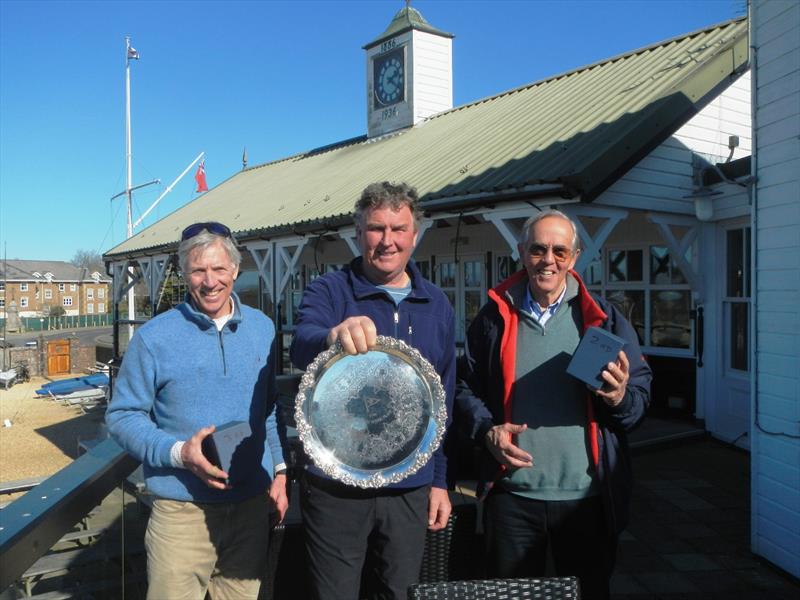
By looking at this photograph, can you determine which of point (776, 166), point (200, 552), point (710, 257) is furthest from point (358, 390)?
point (710, 257)

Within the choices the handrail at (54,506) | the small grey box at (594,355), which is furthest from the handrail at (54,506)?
the small grey box at (594,355)

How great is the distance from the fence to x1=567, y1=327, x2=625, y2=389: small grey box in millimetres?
58248

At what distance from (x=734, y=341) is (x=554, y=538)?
5.69m

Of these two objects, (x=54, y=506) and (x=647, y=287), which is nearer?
(x=54, y=506)

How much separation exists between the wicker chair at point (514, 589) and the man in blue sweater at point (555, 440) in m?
0.38

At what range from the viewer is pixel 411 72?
45.0 ft

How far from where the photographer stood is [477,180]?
24.0ft

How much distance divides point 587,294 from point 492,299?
13.6 inches

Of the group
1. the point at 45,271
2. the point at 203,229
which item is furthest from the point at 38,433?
the point at 45,271

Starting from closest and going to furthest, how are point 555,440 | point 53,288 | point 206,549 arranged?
1. point 206,549
2. point 555,440
3. point 53,288

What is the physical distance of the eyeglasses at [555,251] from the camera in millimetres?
2344

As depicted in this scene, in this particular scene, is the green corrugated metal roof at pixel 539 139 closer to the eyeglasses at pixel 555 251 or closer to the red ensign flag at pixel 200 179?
the eyeglasses at pixel 555 251

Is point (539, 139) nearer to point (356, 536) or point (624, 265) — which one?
A: point (624, 265)

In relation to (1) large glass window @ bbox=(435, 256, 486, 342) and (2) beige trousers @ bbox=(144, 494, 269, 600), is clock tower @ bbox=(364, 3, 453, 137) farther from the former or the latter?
(2) beige trousers @ bbox=(144, 494, 269, 600)
